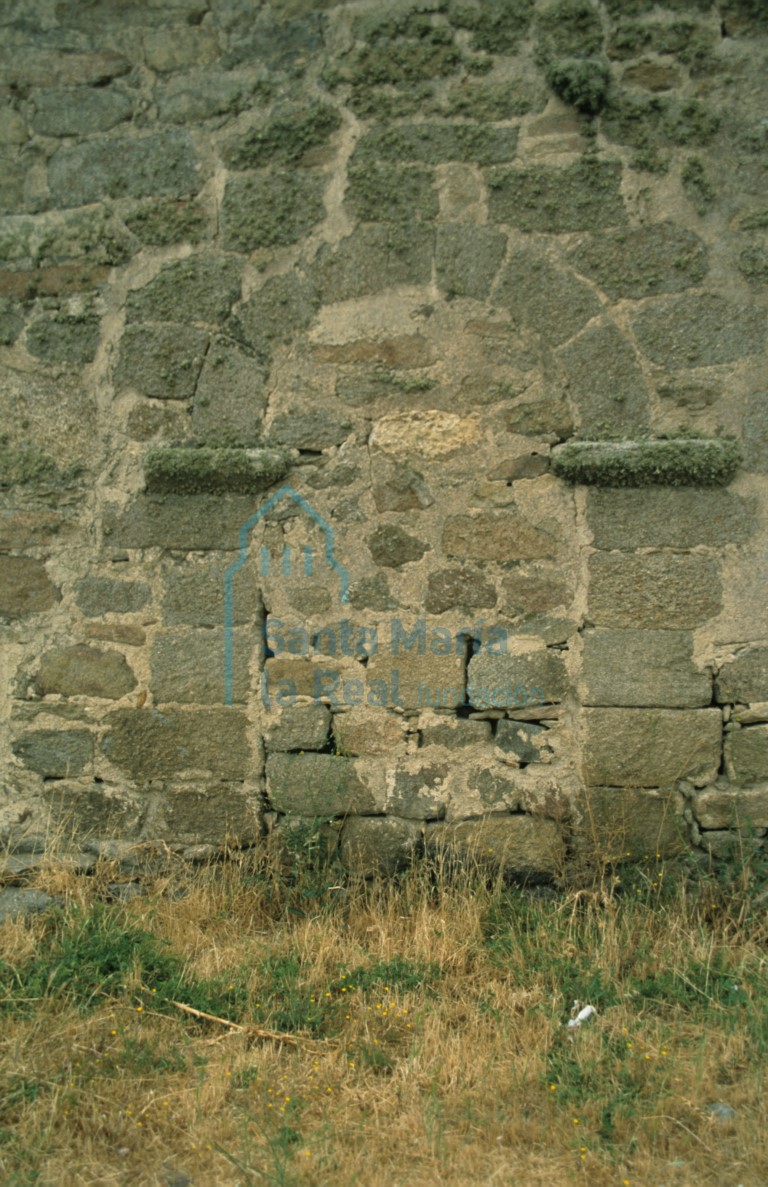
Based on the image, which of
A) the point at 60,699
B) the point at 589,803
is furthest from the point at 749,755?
the point at 60,699

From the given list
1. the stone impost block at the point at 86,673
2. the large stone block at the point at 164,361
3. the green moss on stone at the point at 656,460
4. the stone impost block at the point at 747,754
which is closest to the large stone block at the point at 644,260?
the green moss on stone at the point at 656,460

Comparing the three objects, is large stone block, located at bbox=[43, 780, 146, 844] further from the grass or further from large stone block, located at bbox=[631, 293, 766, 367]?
large stone block, located at bbox=[631, 293, 766, 367]

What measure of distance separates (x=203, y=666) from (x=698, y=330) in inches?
85.1

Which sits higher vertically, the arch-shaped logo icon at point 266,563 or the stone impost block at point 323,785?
the arch-shaped logo icon at point 266,563

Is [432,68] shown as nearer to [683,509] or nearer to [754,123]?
[754,123]

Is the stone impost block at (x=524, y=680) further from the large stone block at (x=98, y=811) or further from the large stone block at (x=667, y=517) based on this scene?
the large stone block at (x=98, y=811)

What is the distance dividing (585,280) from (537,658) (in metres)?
1.37

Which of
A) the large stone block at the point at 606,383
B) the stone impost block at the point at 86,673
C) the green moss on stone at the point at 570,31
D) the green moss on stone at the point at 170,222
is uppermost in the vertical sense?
the green moss on stone at the point at 570,31

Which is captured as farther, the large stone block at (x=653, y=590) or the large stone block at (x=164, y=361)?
the large stone block at (x=164, y=361)

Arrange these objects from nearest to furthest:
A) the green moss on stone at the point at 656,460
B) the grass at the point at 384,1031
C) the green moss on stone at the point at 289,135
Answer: the grass at the point at 384,1031 < the green moss on stone at the point at 656,460 < the green moss on stone at the point at 289,135

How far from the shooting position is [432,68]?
3.63m

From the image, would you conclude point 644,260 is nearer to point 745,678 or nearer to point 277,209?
point 277,209

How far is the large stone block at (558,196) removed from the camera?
141 inches

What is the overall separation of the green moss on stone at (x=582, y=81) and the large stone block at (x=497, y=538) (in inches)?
57.6
